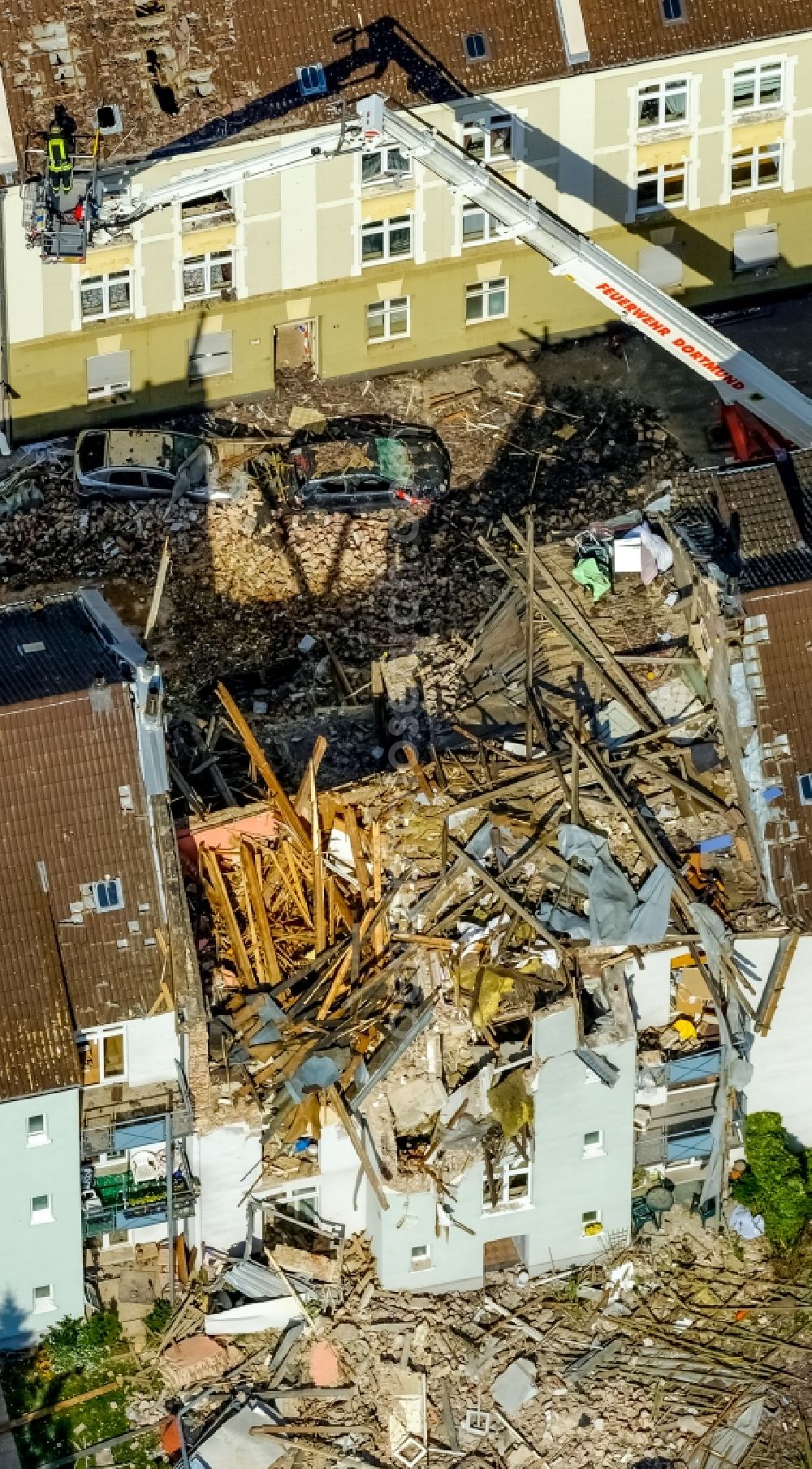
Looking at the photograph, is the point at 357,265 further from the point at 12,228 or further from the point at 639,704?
the point at 639,704

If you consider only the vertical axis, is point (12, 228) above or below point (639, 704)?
above

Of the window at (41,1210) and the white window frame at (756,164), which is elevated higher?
the white window frame at (756,164)

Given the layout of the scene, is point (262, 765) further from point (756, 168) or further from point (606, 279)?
point (756, 168)

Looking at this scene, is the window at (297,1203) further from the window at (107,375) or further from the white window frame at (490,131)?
the white window frame at (490,131)

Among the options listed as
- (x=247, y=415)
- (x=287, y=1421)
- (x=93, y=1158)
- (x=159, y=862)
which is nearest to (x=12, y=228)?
(x=247, y=415)

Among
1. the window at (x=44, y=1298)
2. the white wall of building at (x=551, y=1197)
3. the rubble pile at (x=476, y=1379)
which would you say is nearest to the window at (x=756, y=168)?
the white wall of building at (x=551, y=1197)
